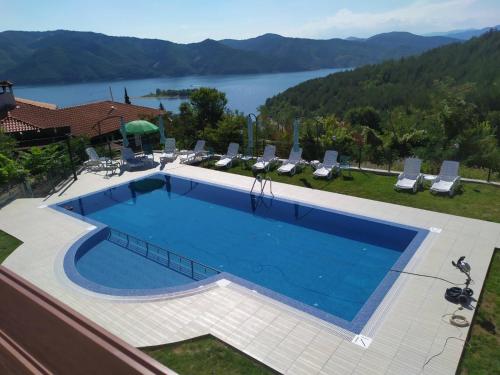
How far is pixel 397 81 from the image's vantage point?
3214 inches

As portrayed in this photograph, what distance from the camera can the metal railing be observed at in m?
8.48

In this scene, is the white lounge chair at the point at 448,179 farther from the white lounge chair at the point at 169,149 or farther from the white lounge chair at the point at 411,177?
the white lounge chair at the point at 169,149

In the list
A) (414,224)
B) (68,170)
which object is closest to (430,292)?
(414,224)

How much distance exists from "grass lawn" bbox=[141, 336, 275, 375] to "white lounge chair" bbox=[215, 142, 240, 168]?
35.0 feet

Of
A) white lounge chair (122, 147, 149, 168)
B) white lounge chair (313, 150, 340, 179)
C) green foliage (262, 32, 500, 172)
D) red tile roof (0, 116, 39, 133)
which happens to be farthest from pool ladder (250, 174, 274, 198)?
red tile roof (0, 116, 39, 133)

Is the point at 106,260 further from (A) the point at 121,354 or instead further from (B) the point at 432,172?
(B) the point at 432,172

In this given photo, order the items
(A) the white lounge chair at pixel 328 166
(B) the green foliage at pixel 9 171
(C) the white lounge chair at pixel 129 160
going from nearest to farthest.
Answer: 1. (B) the green foliage at pixel 9 171
2. (A) the white lounge chair at pixel 328 166
3. (C) the white lounge chair at pixel 129 160

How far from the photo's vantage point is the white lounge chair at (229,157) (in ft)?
53.2

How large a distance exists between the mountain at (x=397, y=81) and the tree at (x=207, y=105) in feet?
144

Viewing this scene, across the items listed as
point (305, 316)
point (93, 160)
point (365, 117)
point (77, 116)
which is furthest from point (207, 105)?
point (365, 117)

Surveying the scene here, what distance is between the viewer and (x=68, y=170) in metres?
15.6

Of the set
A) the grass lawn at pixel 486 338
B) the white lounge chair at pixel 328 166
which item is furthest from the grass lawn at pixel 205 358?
the white lounge chair at pixel 328 166

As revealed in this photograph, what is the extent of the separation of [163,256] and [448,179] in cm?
907

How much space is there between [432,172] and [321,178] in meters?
4.06
